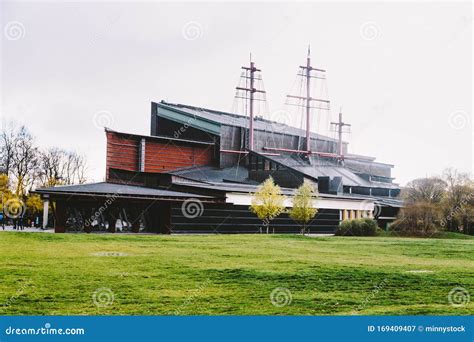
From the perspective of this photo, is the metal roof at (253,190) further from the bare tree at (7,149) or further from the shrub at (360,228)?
the bare tree at (7,149)

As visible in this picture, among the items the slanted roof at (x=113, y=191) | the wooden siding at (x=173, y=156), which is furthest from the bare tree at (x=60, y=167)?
the wooden siding at (x=173, y=156)

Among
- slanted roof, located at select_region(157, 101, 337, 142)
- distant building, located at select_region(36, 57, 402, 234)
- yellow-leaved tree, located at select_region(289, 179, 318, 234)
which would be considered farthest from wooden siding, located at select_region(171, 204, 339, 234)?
slanted roof, located at select_region(157, 101, 337, 142)

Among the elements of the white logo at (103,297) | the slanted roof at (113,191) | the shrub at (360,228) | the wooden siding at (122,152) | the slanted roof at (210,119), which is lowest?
the white logo at (103,297)

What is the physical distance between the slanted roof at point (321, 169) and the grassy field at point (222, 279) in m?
12.7

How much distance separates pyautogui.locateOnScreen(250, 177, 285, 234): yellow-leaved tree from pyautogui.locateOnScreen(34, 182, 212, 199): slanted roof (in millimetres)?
2227

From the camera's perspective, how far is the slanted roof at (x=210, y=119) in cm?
3221

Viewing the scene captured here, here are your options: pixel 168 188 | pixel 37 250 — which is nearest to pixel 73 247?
pixel 37 250

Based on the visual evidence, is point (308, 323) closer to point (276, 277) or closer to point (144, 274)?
point (276, 277)

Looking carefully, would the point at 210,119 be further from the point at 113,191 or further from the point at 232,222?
the point at 113,191

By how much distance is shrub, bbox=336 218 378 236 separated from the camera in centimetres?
2475

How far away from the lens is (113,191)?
953 inches

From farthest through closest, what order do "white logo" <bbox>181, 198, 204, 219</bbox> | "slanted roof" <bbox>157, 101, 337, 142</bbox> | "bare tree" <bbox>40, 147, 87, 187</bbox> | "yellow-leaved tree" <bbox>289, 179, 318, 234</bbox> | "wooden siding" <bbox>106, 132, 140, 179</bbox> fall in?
1. "slanted roof" <bbox>157, 101, 337, 142</bbox>
2. "wooden siding" <bbox>106, 132, 140, 179</bbox>
3. "white logo" <bbox>181, 198, 204, 219</bbox>
4. "yellow-leaved tree" <bbox>289, 179, 318, 234</bbox>
5. "bare tree" <bbox>40, 147, 87, 187</bbox>

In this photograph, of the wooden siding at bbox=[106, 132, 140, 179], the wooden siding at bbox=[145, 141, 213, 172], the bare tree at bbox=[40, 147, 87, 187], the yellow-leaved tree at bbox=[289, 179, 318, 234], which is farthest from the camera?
the wooden siding at bbox=[145, 141, 213, 172]

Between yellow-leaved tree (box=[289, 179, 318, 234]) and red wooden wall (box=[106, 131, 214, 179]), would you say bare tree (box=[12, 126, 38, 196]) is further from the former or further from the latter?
yellow-leaved tree (box=[289, 179, 318, 234])
